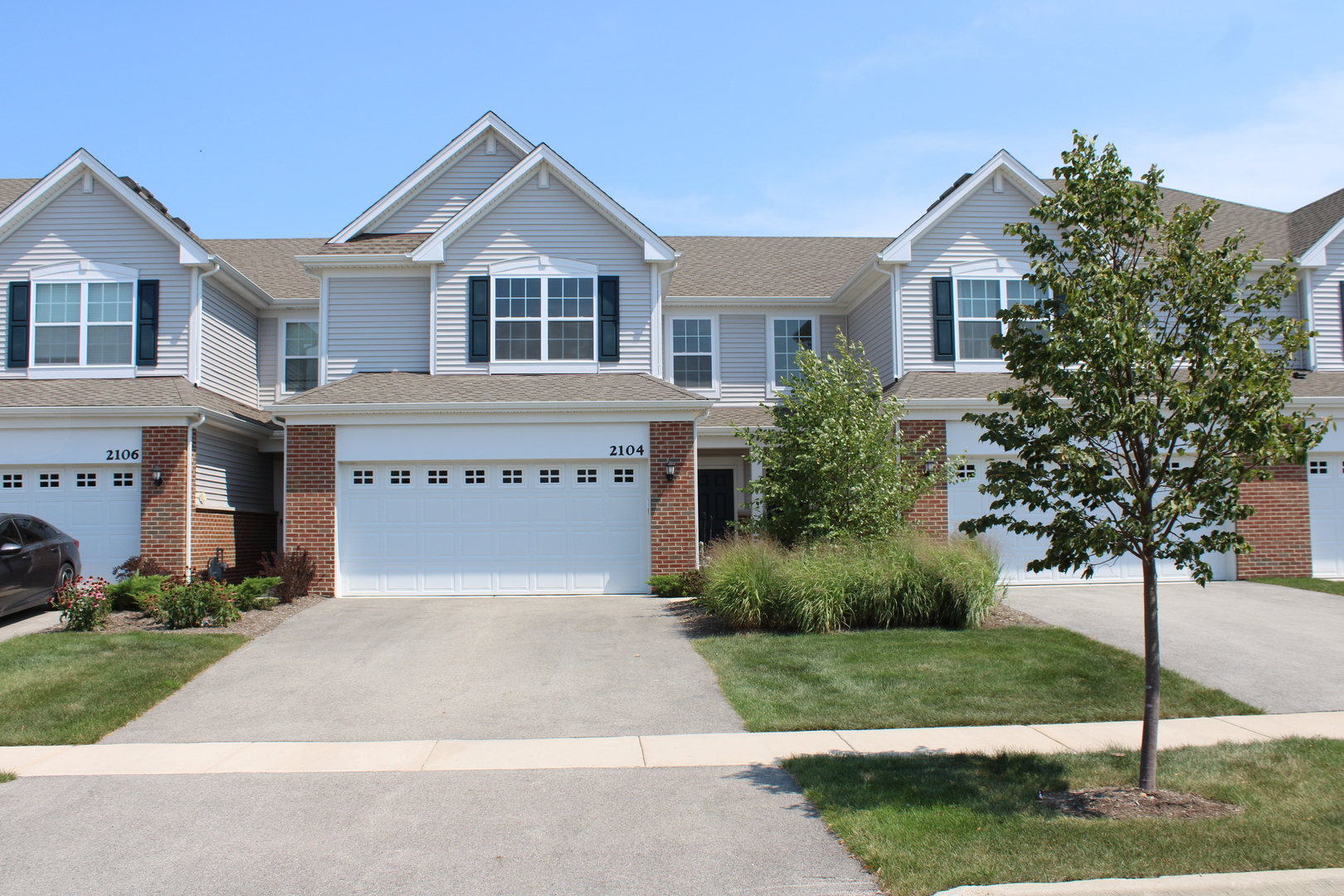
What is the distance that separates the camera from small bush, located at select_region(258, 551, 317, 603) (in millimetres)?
15430

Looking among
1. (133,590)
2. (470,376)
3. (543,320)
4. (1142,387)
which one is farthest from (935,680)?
(133,590)

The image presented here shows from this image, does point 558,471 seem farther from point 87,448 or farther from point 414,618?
point 87,448

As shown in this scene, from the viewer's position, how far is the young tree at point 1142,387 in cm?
631

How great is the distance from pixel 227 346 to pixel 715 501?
35.1 ft

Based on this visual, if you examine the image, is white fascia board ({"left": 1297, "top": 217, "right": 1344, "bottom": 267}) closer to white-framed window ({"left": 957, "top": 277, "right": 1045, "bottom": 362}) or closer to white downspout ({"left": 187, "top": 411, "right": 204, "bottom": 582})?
white-framed window ({"left": 957, "top": 277, "right": 1045, "bottom": 362})

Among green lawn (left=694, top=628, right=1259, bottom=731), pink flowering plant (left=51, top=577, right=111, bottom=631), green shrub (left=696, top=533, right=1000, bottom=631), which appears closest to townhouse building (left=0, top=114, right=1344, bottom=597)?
pink flowering plant (left=51, top=577, right=111, bottom=631)

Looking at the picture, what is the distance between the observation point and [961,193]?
1859 cm

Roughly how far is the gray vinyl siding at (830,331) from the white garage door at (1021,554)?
17.5 feet

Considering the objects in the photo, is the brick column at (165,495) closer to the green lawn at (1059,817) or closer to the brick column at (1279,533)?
the green lawn at (1059,817)

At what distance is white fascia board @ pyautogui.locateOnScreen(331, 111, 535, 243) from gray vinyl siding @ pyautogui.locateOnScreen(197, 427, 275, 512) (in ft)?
15.3

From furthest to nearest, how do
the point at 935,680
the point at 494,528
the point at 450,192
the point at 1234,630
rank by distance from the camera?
the point at 450,192 → the point at 494,528 → the point at 1234,630 → the point at 935,680

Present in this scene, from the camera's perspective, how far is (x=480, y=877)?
532 centimetres

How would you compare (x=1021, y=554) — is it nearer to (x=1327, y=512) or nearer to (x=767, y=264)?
(x=1327, y=512)

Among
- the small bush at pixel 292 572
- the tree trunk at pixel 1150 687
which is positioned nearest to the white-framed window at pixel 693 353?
the small bush at pixel 292 572
